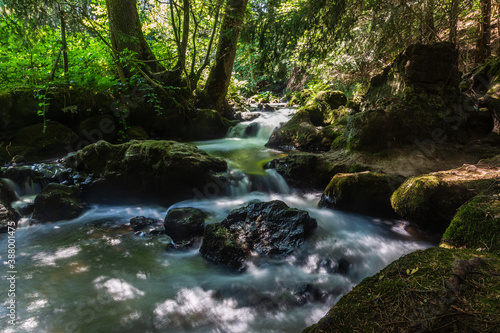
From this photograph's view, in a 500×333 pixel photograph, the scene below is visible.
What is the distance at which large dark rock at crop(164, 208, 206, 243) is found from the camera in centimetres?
441

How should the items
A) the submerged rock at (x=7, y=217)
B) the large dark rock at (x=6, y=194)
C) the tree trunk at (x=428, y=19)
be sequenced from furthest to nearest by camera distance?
the tree trunk at (x=428, y=19) → the large dark rock at (x=6, y=194) → the submerged rock at (x=7, y=217)

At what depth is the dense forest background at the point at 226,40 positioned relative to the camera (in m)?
5.43

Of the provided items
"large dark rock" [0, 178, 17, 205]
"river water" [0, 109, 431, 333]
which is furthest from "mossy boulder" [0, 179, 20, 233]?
"river water" [0, 109, 431, 333]

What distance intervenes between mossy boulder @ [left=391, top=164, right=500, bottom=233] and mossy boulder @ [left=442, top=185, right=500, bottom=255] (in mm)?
720

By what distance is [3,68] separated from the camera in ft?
22.7

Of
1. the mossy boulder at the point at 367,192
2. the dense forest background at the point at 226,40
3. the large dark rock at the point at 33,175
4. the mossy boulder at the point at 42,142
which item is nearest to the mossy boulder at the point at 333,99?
the dense forest background at the point at 226,40

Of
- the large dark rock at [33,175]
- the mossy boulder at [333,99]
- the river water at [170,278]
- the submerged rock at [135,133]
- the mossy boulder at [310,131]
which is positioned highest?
the mossy boulder at [333,99]

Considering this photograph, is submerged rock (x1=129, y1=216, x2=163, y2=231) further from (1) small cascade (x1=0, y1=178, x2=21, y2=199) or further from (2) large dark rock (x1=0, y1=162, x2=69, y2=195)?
(1) small cascade (x1=0, y1=178, x2=21, y2=199)

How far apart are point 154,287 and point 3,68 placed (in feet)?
24.0

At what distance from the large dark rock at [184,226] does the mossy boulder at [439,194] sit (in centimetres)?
316

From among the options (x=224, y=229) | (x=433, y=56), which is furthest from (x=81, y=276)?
(x=433, y=56)

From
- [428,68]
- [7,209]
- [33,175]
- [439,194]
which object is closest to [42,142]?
[33,175]

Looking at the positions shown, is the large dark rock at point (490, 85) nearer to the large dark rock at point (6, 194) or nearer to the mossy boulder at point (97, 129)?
the mossy boulder at point (97, 129)

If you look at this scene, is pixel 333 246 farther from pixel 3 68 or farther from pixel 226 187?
pixel 3 68
